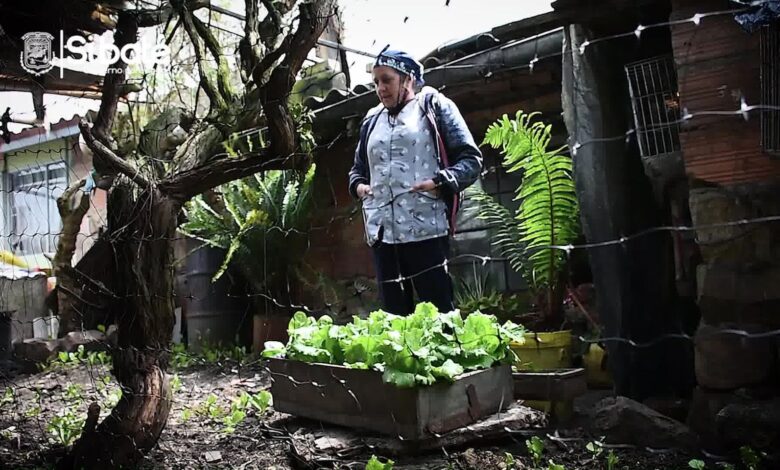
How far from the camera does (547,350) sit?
2.88 meters

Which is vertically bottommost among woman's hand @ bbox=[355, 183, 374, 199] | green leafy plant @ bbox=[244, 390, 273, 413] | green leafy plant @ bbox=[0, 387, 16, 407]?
green leafy plant @ bbox=[244, 390, 273, 413]

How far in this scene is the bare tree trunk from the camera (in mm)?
2359

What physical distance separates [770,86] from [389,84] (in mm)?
1398

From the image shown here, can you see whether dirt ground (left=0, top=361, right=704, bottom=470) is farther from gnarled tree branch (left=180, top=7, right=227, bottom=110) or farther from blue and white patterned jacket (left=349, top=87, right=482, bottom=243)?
gnarled tree branch (left=180, top=7, right=227, bottom=110)

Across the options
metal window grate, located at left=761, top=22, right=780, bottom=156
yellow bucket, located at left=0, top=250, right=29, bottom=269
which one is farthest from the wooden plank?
yellow bucket, located at left=0, top=250, right=29, bottom=269

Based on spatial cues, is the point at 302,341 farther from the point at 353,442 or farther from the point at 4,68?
the point at 4,68

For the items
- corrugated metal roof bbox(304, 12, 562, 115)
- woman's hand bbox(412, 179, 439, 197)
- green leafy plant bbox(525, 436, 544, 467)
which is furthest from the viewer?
corrugated metal roof bbox(304, 12, 562, 115)

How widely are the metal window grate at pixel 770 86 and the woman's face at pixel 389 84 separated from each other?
1.33 metres

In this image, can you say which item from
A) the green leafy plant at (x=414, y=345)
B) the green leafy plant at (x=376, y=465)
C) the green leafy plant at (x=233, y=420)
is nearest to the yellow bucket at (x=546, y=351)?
the green leafy plant at (x=414, y=345)

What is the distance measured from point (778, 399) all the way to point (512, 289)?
2047 mm

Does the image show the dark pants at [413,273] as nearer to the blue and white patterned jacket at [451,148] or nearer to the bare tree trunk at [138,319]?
the blue and white patterned jacket at [451,148]

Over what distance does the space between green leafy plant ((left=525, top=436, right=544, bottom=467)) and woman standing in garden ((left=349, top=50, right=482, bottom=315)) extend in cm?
68

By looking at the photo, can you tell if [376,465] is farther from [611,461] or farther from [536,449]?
[611,461]

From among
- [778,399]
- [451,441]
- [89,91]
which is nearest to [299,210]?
[89,91]
